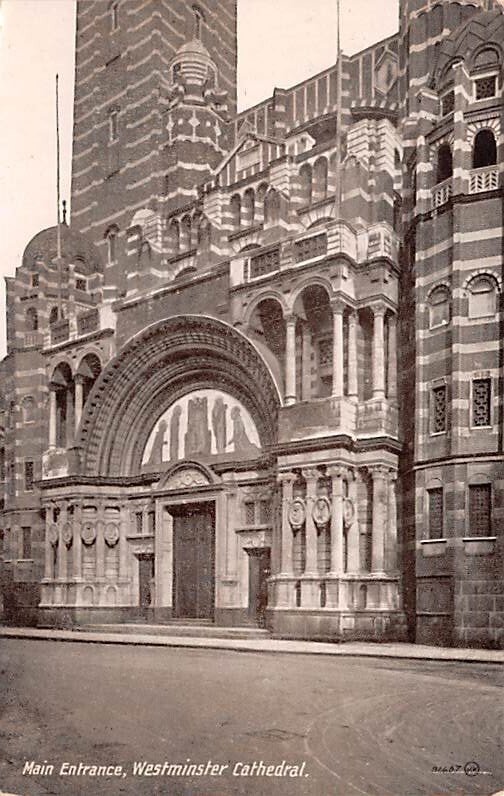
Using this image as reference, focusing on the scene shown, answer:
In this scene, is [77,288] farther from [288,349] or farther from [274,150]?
[288,349]

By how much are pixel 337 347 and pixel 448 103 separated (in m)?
6.43

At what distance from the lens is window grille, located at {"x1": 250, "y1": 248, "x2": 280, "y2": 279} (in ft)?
76.7

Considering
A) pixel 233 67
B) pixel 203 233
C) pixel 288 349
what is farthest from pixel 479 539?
pixel 233 67

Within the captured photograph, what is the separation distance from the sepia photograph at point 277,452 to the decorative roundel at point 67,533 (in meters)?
0.08

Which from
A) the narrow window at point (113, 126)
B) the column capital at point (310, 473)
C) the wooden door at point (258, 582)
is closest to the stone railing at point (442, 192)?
the column capital at point (310, 473)

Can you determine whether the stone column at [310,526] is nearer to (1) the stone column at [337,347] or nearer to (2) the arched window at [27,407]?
(1) the stone column at [337,347]

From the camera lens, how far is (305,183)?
86.3 feet

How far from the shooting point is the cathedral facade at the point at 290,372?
20.2 m

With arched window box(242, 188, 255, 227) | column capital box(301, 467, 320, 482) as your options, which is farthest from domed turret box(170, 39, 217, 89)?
column capital box(301, 467, 320, 482)

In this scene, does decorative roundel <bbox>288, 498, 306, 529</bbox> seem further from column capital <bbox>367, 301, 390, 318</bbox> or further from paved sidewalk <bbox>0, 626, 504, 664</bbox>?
column capital <bbox>367, 301, 390, 318</bbox>

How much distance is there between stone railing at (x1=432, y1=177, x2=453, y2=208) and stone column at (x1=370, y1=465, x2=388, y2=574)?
20.6 feet

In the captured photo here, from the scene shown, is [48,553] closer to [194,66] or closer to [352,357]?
[352,357]

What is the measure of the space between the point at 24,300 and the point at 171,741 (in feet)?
86.4

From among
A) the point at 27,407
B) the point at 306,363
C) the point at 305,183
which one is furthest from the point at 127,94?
the point at 306,363
